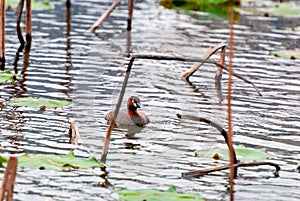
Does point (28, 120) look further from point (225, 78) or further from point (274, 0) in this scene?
point (274, 0)

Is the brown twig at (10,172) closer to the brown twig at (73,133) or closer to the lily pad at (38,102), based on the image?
the brown twig at (73,133)

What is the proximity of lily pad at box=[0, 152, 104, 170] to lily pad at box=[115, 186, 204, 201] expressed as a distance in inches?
44.2

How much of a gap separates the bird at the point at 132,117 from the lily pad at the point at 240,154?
70.0 inches

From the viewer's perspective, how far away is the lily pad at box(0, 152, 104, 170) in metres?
9.37

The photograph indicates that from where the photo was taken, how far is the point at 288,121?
41.6 ft

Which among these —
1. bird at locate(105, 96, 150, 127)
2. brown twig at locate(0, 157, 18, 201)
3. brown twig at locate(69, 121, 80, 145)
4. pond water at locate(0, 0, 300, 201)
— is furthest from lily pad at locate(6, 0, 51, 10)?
brown twig at locate(0, 157, 18, 201)

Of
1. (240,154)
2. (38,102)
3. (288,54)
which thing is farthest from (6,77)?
(288,54)

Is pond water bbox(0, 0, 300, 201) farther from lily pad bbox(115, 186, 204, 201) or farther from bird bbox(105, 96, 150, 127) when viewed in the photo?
lily pad bbox(115, 186, 204, 201)

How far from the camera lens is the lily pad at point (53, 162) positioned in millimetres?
9367

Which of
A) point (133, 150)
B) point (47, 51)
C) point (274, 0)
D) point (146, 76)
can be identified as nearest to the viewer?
point (133, 150)

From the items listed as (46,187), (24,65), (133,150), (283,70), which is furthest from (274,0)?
(46,187)

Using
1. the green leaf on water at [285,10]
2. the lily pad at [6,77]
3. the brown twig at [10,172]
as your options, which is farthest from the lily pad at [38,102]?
the green leaf on water at [285,10]

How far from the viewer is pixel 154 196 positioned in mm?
8359

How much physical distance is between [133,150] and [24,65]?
550 cm
